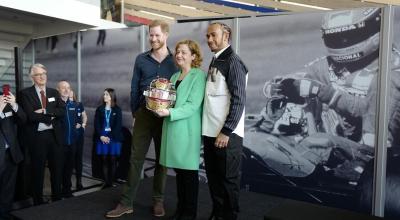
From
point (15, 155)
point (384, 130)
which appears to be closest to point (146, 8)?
point (15, 155)

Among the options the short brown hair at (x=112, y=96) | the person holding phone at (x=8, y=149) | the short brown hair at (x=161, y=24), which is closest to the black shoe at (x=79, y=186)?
the short brown hair at (x=112, y=96)

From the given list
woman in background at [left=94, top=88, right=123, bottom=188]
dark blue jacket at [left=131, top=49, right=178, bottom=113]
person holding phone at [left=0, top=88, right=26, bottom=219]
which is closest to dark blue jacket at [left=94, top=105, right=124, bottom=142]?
woman in background at [left=94, top=88, right=123, bottom=188]

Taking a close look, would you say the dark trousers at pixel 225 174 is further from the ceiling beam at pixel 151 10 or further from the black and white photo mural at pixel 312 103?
the ceiling beam at pixel 151 10

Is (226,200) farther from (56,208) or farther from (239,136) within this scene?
Answer: (56,208)

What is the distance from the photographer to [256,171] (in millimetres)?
3752

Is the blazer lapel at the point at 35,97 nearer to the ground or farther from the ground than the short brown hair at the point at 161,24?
nearer to the ground

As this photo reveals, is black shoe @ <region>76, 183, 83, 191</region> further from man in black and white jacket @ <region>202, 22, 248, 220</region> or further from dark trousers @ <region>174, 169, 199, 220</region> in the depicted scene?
man in black and white jacket @ <region>202, 22, 248, 220</region>

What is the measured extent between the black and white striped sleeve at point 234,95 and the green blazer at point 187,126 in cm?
24

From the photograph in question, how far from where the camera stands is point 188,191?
2328mm

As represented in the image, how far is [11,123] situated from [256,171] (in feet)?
8.28

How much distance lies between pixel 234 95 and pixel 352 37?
1741 millimetres

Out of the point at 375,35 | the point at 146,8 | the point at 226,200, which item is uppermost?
the point at 146,8

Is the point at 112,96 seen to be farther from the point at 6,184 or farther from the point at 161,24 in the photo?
the point at 161,24

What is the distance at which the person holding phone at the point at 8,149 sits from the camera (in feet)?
9.58
